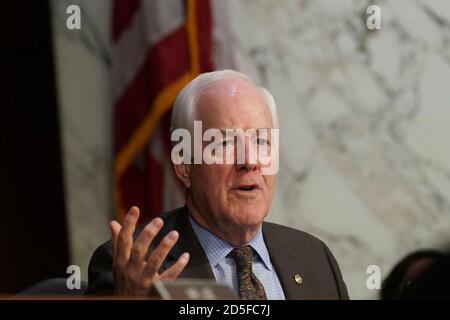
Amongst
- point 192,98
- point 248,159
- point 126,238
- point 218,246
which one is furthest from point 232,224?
point 126,238

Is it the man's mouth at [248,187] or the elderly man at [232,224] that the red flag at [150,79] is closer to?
the elderly man at [232,224]

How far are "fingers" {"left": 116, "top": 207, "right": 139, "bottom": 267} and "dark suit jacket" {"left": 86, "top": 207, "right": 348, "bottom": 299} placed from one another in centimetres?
22

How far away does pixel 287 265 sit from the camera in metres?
2.66

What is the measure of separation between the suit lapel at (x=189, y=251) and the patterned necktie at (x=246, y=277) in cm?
7

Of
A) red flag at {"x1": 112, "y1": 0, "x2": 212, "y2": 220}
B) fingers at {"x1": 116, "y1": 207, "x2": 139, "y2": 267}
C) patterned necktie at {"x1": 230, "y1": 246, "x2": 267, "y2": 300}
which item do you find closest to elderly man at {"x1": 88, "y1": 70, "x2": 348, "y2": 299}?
patterned necktie at {"x1": 230, "y1": 246, "x2": 267, "y2": 300}

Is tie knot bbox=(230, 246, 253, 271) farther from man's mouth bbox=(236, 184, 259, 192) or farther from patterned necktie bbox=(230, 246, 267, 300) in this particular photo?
Result: man's mouth bbox=(236, 184, 259, 192)

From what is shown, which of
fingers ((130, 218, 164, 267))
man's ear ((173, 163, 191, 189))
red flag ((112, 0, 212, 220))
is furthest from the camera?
red flag ((112, 0, 212, 220))

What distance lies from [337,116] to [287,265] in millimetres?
1780

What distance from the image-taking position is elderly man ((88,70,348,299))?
2.59 m

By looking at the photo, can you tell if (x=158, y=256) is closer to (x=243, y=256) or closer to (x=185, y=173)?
(x=243, y=256)

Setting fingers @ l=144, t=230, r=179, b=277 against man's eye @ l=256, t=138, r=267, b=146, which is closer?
fingers @ l=144, t=230, r=179, b=277

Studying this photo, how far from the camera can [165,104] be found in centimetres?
426

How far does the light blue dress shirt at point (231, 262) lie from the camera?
2.58 meters

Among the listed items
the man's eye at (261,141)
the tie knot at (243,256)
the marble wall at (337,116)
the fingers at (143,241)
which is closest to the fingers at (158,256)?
the fingers at (143,241)
